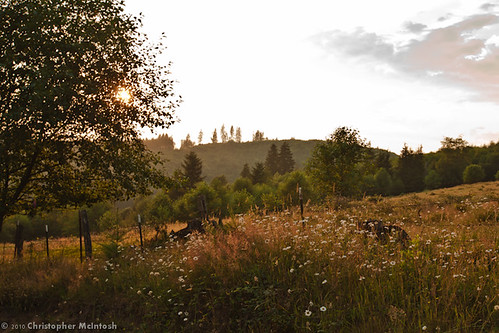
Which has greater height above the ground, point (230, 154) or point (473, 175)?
point (230, 154)

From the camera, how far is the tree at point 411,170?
7031cm

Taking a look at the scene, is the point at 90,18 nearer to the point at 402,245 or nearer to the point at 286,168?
the point at 402,245

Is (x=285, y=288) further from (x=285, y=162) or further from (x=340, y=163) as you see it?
(x=285, y=162)

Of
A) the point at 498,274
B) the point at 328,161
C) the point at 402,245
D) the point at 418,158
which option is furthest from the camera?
the point at 418,158

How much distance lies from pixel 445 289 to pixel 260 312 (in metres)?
2.93

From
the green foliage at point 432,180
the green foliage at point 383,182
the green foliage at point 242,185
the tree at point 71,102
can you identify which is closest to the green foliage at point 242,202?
the green foliage at point 242,185

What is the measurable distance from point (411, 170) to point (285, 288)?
74992 millimetres

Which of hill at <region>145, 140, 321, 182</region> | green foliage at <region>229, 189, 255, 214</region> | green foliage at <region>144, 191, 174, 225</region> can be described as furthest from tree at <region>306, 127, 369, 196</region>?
hill at <region>145, 140, 321, 182</region>

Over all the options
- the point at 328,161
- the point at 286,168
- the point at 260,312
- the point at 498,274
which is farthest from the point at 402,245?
the point at 286,168

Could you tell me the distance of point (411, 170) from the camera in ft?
233

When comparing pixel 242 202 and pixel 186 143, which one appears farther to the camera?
pixel 186 143

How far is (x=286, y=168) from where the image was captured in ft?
299

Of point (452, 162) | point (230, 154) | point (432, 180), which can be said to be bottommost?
point (432, 180)

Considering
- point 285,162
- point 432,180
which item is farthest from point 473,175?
point 285,162
